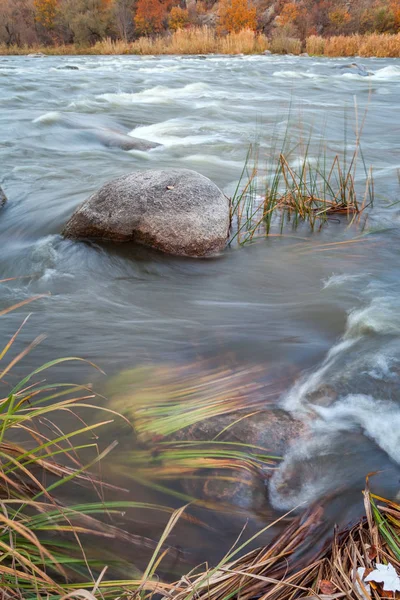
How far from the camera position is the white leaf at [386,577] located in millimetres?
1239

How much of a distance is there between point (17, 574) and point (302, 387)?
1.48 meters

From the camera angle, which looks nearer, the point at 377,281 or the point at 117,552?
the point at 117,552

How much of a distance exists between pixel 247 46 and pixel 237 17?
46.2 ft

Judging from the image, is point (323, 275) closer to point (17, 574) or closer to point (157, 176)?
point (157, 176)

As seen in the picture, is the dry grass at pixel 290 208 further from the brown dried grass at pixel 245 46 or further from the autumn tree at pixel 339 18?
the autumn tree at pixel 339 18

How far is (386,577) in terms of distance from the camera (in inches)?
49.9

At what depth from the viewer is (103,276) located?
11.4 ft

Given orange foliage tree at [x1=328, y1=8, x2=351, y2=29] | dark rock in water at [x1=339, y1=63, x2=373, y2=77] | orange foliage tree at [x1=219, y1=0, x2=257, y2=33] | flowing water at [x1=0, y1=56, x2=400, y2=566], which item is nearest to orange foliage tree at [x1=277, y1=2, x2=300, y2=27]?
orange foliage tree at [x1=219, y1=0, x2=257, y2=33]

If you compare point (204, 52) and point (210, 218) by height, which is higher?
point (204, 52)

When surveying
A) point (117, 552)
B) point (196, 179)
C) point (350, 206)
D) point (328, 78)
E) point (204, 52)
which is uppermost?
point (204, 52)

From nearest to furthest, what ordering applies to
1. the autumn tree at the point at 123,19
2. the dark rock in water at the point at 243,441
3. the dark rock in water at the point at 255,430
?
the dark rock in water at the point at 243,441 < the dark rock in water at the point at 255,430 < the autumn tree at the point at 123,19

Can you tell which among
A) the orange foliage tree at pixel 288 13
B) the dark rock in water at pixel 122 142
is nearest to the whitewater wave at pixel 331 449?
the dark rock in water at pixel 122 142

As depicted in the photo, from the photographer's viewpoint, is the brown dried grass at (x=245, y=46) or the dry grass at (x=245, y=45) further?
the dry grass at (x=245, y=45)

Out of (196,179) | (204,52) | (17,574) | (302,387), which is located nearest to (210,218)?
(196,179)
